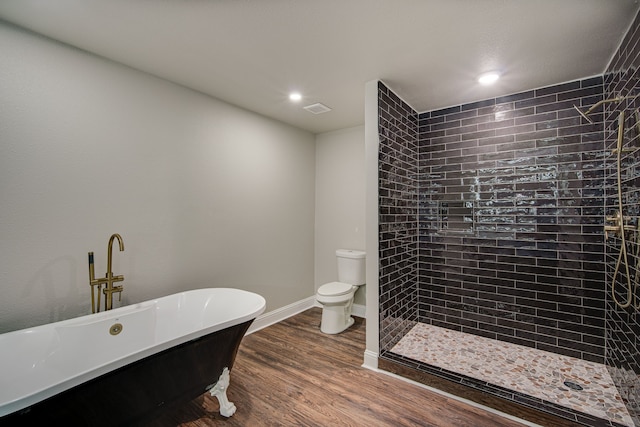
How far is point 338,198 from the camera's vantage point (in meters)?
3.87

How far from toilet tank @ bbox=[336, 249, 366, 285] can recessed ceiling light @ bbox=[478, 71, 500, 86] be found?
2067 millimetres

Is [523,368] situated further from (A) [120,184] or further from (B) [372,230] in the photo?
(A) [120,184]

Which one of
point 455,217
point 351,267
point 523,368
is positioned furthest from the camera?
point 351,267

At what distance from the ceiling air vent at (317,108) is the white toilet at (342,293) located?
1660 millimetres

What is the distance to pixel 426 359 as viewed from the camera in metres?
2.42

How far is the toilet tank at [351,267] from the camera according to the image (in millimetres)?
3389

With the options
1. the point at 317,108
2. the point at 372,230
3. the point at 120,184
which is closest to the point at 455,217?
the point at 372,230

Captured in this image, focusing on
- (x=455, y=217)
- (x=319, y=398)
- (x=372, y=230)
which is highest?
(x=455, y=217)

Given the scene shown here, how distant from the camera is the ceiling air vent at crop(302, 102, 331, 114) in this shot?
2994 mm

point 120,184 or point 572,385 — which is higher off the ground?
point 120,184

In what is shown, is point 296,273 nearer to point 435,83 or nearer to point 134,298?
point 134,298

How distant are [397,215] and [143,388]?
2.28 metres

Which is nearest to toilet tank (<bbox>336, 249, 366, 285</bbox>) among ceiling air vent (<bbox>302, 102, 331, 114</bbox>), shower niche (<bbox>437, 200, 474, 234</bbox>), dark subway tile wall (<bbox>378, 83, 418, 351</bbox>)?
dark subway tile wall (<bbox>378, 83, 418, 351</bbox>)

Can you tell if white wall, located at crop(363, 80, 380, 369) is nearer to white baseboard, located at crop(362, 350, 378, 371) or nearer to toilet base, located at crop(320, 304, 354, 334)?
white baseboard, located at crop(362, 350, 378, 371)
